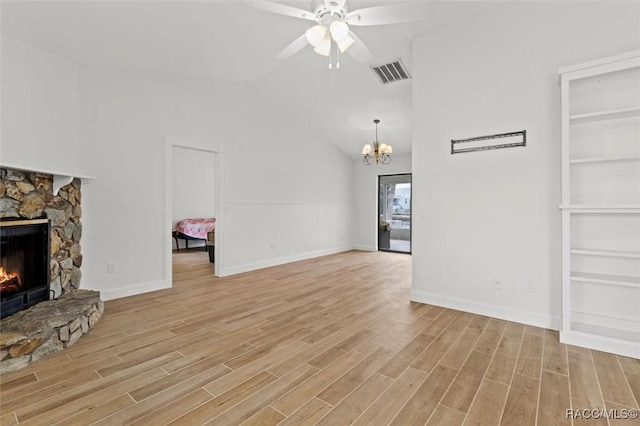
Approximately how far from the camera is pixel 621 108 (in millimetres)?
2521

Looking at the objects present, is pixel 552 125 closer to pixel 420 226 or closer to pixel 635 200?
pixel 635 200

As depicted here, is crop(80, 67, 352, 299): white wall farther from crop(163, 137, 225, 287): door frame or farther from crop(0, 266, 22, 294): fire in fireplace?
crop(0, 266, 22, 294): fire in fireplace

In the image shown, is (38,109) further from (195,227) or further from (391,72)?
(195,227)

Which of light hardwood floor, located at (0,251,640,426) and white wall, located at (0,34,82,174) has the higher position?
white wall, located at (0,34,82,174)

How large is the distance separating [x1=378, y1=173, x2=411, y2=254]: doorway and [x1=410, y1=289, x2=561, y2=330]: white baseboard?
13.8 feet

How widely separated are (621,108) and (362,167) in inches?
232

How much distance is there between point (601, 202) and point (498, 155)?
923 mm

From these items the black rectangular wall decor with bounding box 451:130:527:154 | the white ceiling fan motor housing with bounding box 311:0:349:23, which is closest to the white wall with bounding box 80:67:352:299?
the white ceiling fan motor housing with bounding box 311:0:349:23

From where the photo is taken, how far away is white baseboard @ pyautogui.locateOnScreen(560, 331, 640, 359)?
7.49 ft

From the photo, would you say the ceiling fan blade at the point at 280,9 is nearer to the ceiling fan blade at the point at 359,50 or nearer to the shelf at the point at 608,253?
the ceiling fan blade at the point at 359,50

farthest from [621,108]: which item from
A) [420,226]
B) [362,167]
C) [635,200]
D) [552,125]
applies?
[362,167]

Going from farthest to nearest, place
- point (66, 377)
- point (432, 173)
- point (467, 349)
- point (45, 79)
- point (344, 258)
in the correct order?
point (344, 258), point (432, 173), point (45, 79), point (467, 349), point (66, 377)

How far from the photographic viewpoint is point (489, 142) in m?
3.13

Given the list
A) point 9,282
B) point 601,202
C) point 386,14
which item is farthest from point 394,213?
point 9,282
